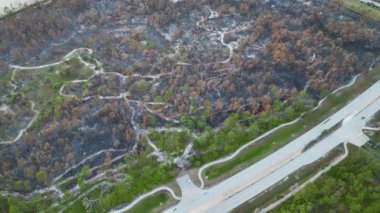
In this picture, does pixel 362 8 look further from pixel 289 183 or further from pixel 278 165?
pixel 289 183

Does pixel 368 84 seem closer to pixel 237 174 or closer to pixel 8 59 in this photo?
pixel 237 174

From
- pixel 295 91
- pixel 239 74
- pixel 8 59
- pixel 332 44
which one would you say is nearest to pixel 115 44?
pixel 8 59

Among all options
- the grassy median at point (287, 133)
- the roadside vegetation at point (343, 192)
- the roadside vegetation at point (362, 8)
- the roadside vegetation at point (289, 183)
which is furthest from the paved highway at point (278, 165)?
the roadside vegetation at point (362, 8)

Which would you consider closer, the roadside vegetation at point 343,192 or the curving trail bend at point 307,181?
the roadside vegetation at point 343,192

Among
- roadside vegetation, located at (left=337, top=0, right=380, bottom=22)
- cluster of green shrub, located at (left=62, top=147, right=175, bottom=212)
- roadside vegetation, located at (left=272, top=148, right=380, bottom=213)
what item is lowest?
roadside vegetation, located at (left=272, top=148, right=380, bottom=213)

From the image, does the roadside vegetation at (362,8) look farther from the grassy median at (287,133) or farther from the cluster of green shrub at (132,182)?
the cluster of green shrub at (132,182)

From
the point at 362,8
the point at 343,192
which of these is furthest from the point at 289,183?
the point at 362,8

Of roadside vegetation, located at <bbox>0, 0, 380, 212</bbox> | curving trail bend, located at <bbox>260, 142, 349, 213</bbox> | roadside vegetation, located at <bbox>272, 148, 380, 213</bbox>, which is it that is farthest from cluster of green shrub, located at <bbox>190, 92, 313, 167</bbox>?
roadside vegetation, located at <bbox>272, 148, 380, 213</bbox>

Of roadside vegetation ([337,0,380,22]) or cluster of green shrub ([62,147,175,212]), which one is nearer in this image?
cluster of green shrub ([62,147,175,212])

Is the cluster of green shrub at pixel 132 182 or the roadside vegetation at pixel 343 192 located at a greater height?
the cluster of green shrub at pixel 132 182

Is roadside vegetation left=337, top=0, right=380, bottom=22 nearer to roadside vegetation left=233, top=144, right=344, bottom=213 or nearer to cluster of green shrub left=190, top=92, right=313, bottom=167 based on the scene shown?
cluster of green shrub left=190, top=92, right=313, bottom=167
